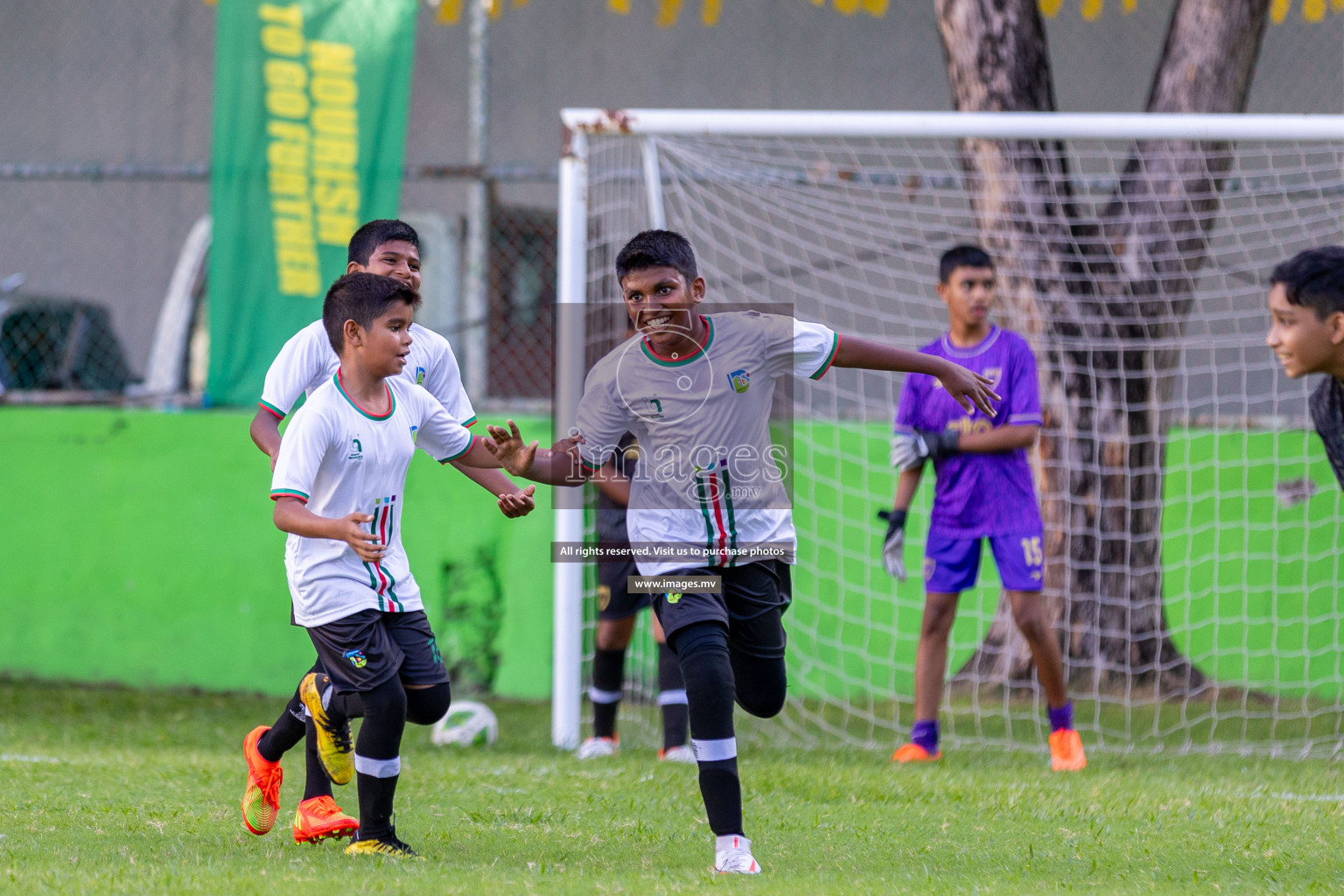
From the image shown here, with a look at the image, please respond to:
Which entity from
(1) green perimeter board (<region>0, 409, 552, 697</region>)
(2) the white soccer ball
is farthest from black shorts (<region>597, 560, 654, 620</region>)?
(1) green perimeter board (<region>0, 409, 552, 697</region>)

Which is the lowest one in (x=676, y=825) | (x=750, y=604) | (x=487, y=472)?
(x=676, y=825)

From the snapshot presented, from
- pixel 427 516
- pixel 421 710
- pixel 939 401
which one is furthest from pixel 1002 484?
pixel 427 516

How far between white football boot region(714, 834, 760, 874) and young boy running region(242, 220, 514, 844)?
3.59 feet

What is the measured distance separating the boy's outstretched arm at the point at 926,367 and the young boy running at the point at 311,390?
3.48 ft

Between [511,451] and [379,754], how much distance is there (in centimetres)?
88

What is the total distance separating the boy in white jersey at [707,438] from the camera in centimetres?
370

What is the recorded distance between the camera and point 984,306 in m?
5.46

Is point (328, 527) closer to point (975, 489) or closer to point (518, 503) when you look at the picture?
point (518, 503)

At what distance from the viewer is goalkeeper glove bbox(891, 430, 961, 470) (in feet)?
17.8

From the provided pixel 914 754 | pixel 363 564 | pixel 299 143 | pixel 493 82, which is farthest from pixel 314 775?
pixel 493 82

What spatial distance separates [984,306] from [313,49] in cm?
396

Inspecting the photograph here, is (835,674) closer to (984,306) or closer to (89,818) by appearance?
(984,306)

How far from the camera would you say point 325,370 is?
14.0ft

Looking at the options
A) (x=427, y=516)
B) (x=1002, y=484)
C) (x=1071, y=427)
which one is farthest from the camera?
(x=427, y=516)
